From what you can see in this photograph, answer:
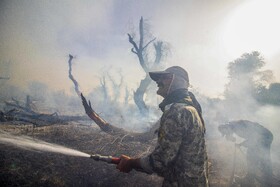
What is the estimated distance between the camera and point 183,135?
112 inches

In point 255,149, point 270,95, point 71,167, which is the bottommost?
point 71,167

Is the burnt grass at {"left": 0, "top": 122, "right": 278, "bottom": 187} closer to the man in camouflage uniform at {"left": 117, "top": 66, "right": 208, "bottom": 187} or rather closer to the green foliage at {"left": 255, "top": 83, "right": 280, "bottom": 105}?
the man in camouflage uniform at {"left": 117, "top": 66, "right": 208, "bottom": 187}

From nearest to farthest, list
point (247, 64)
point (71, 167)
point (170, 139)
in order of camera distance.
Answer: point (170, 139)
point (71, 167)
point (247, 64)

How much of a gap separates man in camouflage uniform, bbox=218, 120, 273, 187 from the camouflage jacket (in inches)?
235

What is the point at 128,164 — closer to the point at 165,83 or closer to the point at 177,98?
the point at 177,98

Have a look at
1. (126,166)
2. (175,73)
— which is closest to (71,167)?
(126,166)

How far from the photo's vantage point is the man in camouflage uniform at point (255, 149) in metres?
8.02

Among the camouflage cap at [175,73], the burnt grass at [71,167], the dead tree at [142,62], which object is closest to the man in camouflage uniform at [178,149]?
the camouflage cap at [175,73]

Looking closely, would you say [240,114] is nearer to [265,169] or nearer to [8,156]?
[265,169]

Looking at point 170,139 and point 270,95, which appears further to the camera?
point 270,95

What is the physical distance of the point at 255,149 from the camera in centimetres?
894

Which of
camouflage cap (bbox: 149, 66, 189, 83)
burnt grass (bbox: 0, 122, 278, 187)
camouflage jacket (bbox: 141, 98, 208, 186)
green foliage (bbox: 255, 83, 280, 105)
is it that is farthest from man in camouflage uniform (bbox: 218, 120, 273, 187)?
green foliage (bbox: 255, 83, 280, 105)

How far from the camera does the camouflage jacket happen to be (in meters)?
2.76

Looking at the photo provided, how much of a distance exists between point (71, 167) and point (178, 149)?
4119mm
